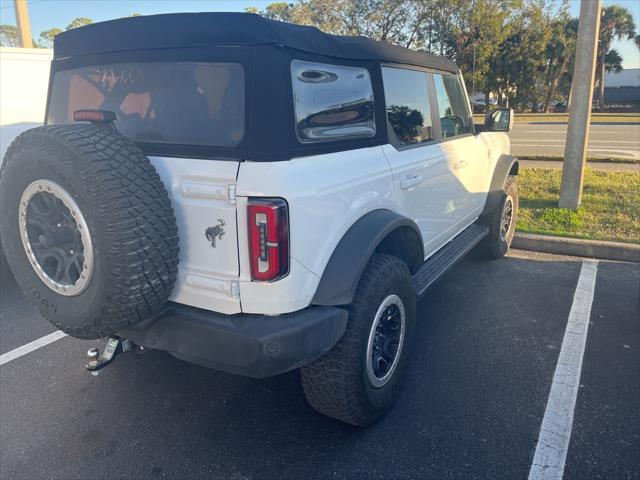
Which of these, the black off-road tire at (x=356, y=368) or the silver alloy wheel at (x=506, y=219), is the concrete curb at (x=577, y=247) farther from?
the black off-road tire at (x=356, y=368)

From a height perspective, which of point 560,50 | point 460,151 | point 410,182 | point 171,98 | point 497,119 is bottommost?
point 410,182

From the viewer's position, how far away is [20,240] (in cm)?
236

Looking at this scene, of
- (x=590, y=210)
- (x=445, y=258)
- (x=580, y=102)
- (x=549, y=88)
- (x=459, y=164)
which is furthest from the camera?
(x=549, y=88)

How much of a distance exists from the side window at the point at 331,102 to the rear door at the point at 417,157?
9.0 inches

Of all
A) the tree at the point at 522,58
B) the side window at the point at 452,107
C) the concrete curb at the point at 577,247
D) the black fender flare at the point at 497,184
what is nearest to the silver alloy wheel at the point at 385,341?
the side window at the point at 452,107

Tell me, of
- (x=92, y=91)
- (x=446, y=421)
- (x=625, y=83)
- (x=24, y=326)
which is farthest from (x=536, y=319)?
(x=625, y=83)

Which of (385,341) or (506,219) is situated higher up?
(506,219)

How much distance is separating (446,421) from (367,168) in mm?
1459

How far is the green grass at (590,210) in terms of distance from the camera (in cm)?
573

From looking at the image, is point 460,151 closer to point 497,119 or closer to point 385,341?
point 497,119

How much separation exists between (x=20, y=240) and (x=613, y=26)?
52.7m

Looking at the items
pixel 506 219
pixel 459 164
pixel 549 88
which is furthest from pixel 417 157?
pixel 549 88

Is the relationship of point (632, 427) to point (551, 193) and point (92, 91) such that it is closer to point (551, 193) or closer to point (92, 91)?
point (92, 91)

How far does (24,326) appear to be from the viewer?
13.2ft
